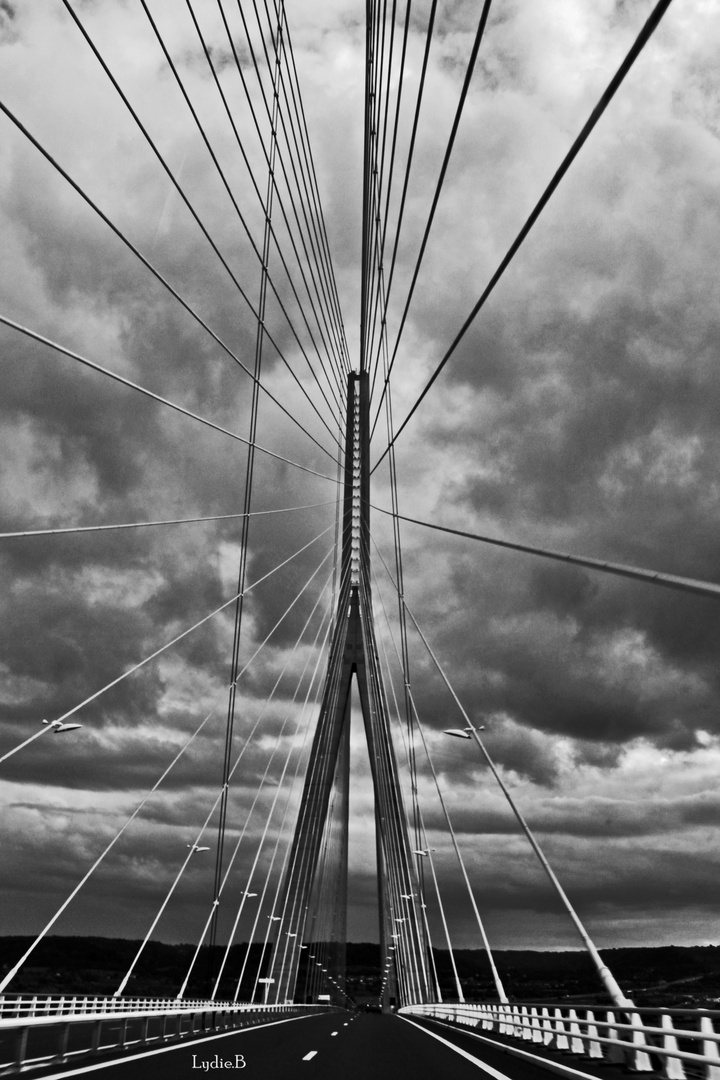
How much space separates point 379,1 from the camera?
931 inches

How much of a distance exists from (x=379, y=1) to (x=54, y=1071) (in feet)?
70.1

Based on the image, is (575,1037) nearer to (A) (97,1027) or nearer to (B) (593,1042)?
(B) (593,1042)

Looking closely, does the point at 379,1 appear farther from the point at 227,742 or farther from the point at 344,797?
the point at 344,797

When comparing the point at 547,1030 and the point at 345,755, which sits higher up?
the point at 345,755

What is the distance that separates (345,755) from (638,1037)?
49.4m

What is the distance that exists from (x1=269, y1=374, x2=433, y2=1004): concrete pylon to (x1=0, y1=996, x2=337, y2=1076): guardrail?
11.7 meters

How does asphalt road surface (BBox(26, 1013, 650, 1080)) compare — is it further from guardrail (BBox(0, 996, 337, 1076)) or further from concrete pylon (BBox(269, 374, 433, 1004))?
concrete pylon (BBox(269, 374, 433, 1004))

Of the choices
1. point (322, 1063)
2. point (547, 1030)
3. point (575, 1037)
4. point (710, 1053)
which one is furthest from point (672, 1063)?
point (547, 1030)

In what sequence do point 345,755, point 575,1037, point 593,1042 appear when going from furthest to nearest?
point 345,755
point 575,1037
point 593,1042

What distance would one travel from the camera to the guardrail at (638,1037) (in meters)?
10.9

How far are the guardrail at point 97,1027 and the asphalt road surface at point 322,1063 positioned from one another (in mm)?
350

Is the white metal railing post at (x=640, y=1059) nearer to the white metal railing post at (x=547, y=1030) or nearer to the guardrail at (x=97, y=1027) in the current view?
the white metal railing post at (x=547, y=1030)

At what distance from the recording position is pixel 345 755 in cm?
6253

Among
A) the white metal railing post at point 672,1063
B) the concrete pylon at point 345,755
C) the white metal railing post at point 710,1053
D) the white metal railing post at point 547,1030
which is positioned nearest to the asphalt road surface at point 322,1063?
the white metal railing post at point 672,1063
